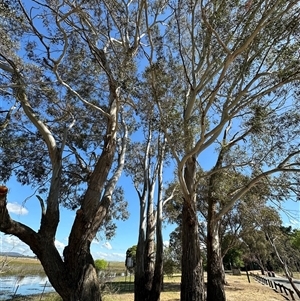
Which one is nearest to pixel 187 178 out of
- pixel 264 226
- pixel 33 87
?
pixel 33 87

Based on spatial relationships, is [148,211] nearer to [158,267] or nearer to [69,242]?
[158,267]

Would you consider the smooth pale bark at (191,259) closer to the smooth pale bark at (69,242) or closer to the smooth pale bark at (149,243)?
the smooth pale bark at (149,243)

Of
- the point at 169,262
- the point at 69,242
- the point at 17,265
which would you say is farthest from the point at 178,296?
the point at 69,242

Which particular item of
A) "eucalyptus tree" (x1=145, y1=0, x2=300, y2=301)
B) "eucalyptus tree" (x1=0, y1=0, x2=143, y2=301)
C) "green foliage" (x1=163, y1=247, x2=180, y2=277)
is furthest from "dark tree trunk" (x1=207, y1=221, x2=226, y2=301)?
"green foliage" (x1=163, y1=247, x2=180, y2=277)

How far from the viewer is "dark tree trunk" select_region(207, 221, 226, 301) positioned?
905 centimetres

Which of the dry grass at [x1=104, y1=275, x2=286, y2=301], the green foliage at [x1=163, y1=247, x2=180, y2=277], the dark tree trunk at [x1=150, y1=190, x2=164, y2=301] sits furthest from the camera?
the green foliage at [x1=163, y1=247, x2=180, y2=277]

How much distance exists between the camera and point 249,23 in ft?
20.4

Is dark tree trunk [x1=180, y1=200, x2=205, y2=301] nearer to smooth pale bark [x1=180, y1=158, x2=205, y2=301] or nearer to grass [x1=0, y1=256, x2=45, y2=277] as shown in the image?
smooth pale bark [x1=180, y1=158, x2=205, y2=301]

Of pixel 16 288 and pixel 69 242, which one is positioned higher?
pixel 16 288

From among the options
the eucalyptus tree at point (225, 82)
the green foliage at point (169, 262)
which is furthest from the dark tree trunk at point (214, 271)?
the green foliage at point (169, 262)

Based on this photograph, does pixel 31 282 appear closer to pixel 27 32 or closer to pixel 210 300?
pixel 210 300

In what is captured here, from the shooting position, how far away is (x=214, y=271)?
9.45 metres

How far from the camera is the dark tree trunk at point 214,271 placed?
9055mm

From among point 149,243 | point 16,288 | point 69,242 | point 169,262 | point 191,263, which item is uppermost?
point 169,262
